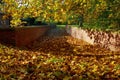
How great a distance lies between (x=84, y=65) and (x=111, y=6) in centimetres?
624

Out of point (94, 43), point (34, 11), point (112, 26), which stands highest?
point (34, 11)

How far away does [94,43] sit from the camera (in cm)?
1591

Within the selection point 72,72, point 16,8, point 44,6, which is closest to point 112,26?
point 44,6

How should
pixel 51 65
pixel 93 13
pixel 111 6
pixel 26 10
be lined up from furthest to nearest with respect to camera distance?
pixel 93 13 → pixel 111 6 → pixel 26 10 → pixel 51 65

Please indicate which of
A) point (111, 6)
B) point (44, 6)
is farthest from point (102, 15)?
point (44, 6)

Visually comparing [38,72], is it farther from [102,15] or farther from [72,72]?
[102,15]

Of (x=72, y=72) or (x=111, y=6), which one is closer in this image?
(x=72, y=72)

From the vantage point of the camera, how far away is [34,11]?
1194 centimetres

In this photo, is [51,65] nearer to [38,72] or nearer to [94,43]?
[38,72]

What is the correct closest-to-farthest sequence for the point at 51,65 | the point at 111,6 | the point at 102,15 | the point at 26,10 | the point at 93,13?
the point at 51,65
the point at 26,10
the point at 111,6
the point at 93,13
the point at 102,15

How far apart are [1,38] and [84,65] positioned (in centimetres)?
726

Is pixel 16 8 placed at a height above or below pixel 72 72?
above

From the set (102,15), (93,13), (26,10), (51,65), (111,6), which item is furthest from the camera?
(102,15)

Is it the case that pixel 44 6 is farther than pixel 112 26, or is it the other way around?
pixel 112 26
